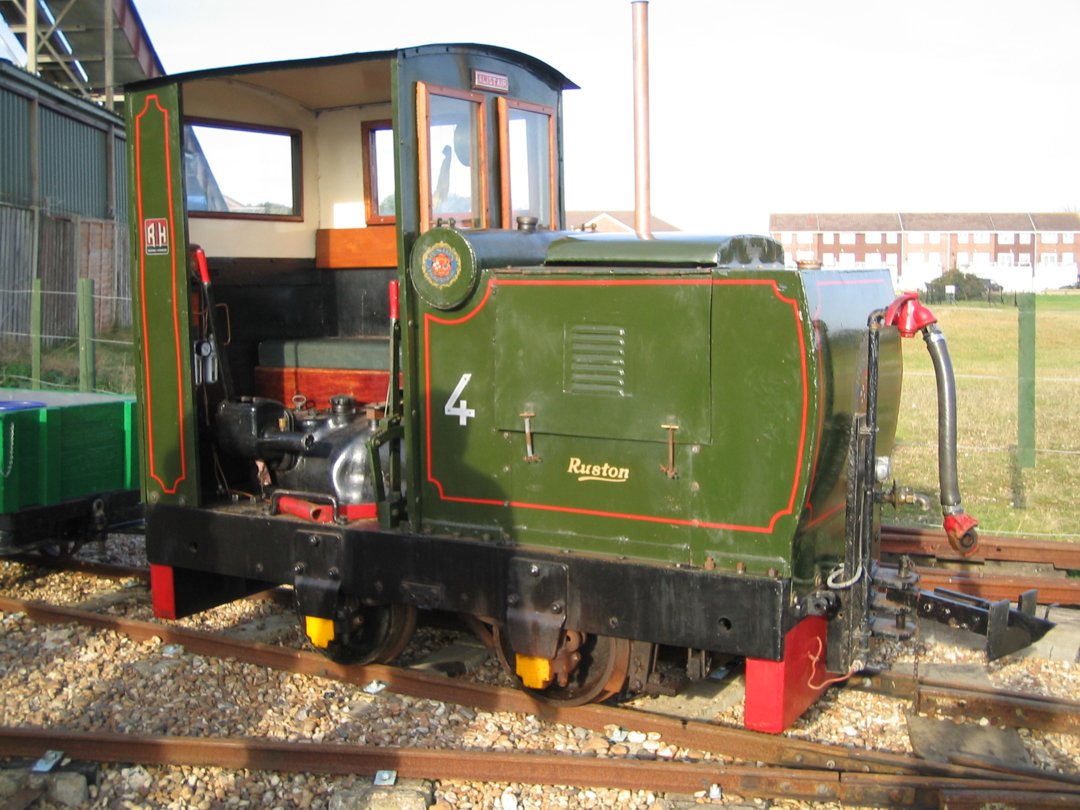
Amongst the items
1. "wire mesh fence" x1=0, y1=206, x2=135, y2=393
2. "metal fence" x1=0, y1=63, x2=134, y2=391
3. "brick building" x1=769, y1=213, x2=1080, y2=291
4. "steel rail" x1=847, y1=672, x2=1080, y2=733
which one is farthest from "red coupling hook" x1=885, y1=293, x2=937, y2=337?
"brick building" x1=769, y1=213, x2=1080, y2=291

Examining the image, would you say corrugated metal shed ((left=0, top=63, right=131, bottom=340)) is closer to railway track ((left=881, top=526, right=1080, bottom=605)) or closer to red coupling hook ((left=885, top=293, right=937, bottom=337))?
railway track ((left=881, top=526, right=1080, bottom=605))

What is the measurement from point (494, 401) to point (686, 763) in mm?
1723

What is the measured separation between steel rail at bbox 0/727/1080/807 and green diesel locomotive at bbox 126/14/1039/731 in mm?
353

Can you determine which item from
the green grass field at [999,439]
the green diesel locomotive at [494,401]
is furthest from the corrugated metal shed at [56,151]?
the green grass field at [999,439]

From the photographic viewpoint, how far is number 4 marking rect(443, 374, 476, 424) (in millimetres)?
5216

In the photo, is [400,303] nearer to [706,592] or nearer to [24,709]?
[706,592]

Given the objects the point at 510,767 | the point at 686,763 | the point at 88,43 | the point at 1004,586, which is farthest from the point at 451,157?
the point at 88,43

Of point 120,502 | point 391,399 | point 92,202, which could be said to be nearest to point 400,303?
point 391,399

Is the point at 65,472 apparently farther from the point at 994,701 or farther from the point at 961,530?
the point at 994,701

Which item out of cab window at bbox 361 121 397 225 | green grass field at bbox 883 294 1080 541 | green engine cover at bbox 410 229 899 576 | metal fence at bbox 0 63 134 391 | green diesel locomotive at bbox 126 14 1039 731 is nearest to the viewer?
green engine cover at bbox 410 229 899 576

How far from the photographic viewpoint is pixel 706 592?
4594mm

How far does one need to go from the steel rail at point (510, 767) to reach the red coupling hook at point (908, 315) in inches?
69.2

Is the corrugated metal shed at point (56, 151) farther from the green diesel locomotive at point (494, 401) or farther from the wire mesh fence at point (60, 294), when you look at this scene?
the green diesel locomotive at point (494, 401)

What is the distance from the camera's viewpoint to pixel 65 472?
7.31 m
